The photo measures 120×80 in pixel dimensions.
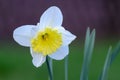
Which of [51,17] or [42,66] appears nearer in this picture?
[51,17]

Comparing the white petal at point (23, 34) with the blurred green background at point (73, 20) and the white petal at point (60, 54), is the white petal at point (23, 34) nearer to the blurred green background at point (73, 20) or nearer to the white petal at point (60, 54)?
the white petal at point (60, 54)

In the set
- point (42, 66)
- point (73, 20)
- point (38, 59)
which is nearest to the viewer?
point (38, 59)

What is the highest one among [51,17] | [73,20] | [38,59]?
[51,17]

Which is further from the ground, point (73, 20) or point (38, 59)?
point (38, 59)

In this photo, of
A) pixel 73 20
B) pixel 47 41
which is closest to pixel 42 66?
pixel 73 20

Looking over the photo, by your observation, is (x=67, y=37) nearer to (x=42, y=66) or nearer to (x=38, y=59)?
(x=38, y=59)

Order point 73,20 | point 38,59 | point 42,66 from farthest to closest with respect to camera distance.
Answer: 1. point 73,20
2. point 42,66
3. point 38,59

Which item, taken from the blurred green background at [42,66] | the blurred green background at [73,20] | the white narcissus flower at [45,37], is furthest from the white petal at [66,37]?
the blurred green background at [73,20]
